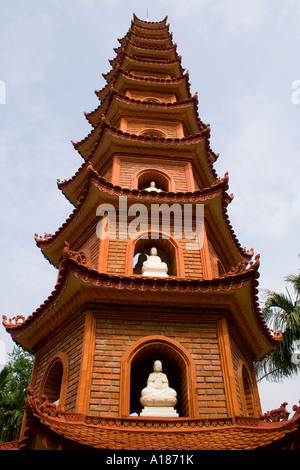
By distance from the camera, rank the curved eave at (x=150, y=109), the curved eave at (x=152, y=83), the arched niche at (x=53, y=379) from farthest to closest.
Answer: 1. the curved eave at (x=152, y=83)
2. the curved eave at (x=150, y=109)
3. the arched niche at (x=53, y=379)

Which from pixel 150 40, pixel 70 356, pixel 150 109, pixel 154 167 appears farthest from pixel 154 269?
pixel 150 40

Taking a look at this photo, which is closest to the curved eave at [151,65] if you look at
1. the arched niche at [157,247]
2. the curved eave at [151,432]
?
the arched niche at [157,247]

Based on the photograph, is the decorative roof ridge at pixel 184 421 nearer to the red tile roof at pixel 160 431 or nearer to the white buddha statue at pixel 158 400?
the red tile roof at pixel 160 431

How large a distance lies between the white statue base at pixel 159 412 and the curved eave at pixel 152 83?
12.6 metres

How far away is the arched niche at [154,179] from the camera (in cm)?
1240

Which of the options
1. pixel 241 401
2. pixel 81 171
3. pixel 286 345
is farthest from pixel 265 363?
pixel 81 171

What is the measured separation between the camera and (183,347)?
331 inches

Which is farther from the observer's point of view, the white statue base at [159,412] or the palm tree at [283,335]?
the palm tree at [283,335]

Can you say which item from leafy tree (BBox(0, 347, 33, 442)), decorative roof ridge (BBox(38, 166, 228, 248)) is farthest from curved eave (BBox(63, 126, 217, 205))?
leafy tree (BBox(0, 347, 33, 442))

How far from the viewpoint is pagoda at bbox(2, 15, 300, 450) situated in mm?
6820

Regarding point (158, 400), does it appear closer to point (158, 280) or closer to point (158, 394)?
point (158, 394)

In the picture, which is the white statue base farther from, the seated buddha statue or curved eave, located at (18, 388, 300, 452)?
curved eave, located at (18, 388, 300, 452)
